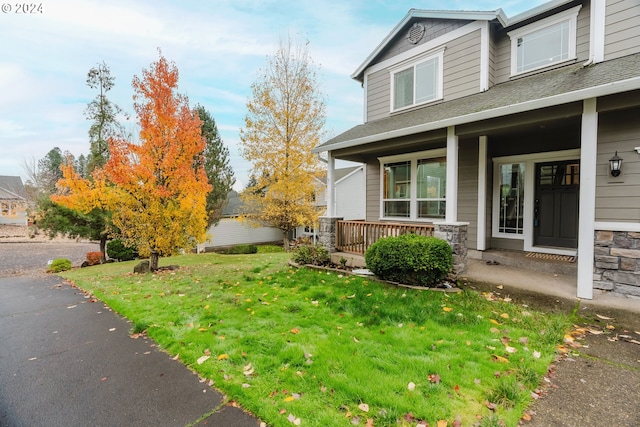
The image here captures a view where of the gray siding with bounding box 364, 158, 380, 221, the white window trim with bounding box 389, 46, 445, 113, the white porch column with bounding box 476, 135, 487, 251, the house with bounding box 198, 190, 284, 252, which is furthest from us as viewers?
the house with bounding box 198, 190, 284, 252

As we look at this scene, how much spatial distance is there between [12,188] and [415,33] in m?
52.5

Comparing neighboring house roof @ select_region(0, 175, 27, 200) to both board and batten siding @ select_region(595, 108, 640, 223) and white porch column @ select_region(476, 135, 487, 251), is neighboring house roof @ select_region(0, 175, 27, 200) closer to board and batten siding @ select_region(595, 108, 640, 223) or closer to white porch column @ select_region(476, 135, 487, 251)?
white porch column @ select_region(476, 135, 487, 251)

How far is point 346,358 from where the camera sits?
2.94 metres

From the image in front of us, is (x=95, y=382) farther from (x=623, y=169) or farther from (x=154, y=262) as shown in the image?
(x=623, y=169)

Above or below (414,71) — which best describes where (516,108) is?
below

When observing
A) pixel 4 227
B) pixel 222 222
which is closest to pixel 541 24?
pixel 222 222

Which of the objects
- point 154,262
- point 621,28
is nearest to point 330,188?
point 154,262

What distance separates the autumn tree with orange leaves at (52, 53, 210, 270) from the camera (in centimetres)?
777

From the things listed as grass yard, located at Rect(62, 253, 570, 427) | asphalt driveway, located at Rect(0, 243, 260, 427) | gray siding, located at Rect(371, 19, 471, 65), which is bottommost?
asphalt driveway, located at Rect(0, 243, 260, 427)

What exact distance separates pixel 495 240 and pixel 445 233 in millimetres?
2872

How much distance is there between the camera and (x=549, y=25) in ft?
22.9

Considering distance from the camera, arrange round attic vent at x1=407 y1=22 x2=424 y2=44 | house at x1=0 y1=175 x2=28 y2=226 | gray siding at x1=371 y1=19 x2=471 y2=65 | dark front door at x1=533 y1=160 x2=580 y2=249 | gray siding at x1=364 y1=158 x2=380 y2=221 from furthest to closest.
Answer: house at x1=0 y1=175 x2=28 y2=226 < gray siding at x1=364 y1=158 x2=380 y2=221 < round attic vent at x1=407 y1=22 x2=424 y2=44 < gray siding at x1=371 y1=19 x2=471 y2=65 < dark front door at x1=533 y1=160 x2=580 y2=249

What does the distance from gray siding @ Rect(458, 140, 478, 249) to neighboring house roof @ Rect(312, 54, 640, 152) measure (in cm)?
131

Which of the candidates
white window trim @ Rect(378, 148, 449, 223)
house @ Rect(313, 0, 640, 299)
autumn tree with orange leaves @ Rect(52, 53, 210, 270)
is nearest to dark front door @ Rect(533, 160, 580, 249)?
house @ Rect(313, 0, 640, 299)
